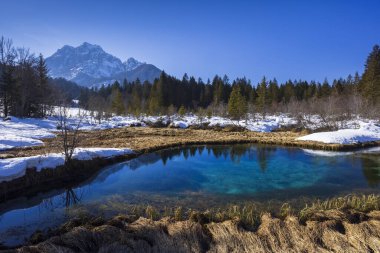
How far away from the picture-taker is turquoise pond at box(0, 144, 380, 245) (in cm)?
1024

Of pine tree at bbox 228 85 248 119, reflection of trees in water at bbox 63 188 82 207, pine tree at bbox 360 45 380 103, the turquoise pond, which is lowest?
reflection of trees in water at bbox 63 188 82 207

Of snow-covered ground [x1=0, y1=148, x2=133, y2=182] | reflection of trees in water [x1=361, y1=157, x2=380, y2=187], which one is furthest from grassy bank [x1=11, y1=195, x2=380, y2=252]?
reflection of trees in water [x1=361, y1=157, x2=380, y2=187]

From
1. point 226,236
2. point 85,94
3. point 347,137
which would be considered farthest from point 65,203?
point 85,94

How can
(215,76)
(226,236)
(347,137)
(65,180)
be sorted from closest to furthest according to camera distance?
(226,236), (65,180), (347,137), (215,76)

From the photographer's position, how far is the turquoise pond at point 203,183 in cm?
1024

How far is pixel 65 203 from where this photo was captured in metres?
11.0

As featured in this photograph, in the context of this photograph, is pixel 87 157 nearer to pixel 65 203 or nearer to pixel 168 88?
pixel 65 203

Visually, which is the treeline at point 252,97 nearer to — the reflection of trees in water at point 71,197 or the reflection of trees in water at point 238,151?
the reflection of trees in water at point 238,151

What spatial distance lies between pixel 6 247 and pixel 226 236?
564cm

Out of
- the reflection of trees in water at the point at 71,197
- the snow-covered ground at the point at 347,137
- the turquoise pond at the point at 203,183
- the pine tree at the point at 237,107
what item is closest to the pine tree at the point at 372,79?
the pine tree at the point at 237,107

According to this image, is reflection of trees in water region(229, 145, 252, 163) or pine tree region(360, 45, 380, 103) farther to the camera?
pine tree region(360, 45, 380, 103)

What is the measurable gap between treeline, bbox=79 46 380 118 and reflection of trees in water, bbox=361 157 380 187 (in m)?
20.4

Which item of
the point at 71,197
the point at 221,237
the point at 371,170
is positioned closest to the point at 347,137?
the point at 371,170

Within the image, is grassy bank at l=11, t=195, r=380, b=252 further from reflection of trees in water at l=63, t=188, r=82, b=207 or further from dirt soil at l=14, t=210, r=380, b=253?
reflection of trees in water at l=63, t=188, r=82, b=207
